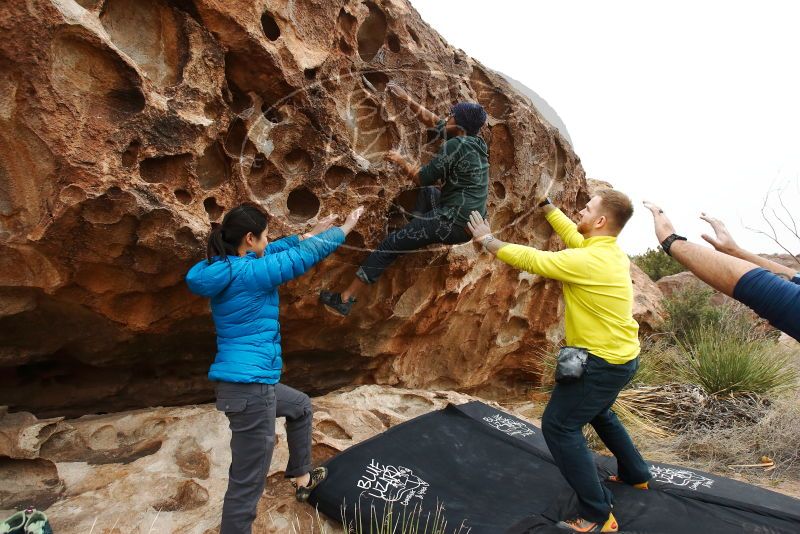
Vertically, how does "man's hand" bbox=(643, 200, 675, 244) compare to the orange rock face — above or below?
above

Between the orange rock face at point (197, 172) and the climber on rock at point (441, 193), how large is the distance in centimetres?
14

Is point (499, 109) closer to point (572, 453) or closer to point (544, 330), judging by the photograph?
point (544, 330)

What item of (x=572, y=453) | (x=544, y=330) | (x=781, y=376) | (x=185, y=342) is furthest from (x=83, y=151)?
(x=781, y=376)

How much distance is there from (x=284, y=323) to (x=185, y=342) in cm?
83

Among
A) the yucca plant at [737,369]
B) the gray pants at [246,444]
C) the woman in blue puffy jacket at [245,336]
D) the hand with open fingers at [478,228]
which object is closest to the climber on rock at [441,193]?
the hand with open fingers at [478,228]

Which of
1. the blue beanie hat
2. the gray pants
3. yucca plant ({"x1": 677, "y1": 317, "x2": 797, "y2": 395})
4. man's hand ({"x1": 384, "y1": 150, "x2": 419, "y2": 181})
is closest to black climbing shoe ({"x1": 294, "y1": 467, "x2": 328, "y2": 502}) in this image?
the gray pants

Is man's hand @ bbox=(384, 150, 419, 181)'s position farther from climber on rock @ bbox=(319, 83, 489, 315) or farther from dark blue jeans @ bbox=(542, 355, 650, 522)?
dark blue jeans @ bbox=(542, 355, 650, 522)

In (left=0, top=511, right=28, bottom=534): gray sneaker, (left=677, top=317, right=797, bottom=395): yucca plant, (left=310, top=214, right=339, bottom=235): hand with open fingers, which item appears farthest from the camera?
(left=677, top=317, right=797, bottom=395): yucca plant

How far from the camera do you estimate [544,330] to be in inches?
267

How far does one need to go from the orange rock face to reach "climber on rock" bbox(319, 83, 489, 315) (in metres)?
0.14

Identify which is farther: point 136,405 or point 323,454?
point 136,405

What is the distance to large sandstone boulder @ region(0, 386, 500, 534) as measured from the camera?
3.14 meters

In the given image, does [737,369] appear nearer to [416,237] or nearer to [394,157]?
[416,237]

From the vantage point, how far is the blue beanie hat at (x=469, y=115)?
4.32m
